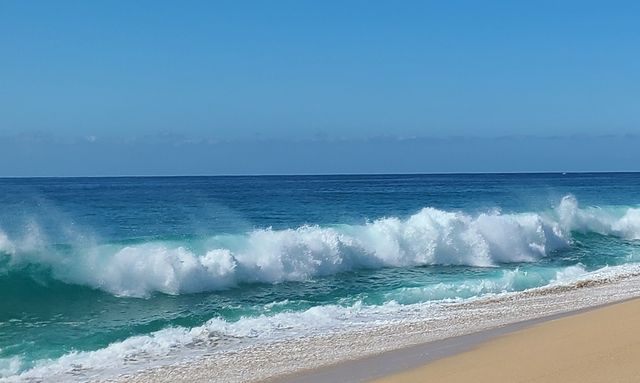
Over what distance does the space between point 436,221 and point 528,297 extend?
393 inches

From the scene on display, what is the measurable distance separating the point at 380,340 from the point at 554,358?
132 inches

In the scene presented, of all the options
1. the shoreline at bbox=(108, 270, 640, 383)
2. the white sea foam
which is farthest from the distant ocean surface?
the shoreline at bbox=(108, 270, 640, 383)

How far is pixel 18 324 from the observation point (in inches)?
502

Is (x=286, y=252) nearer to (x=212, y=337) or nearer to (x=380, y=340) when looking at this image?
(x=212, y=337)

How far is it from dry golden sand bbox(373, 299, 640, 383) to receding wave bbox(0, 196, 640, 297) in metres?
9.65

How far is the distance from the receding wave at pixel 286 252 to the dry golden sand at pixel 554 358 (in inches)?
380

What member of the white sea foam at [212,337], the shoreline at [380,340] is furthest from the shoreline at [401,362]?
the white sea foam at [212,337]

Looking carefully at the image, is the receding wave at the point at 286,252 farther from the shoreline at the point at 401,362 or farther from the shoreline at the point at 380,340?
the shoreline at the point at 401,362

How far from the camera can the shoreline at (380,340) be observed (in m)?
8.90

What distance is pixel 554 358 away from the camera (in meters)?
7.87

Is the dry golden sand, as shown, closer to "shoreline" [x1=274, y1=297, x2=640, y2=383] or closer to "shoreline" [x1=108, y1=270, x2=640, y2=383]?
"shoreline" [x1=274, y1=297, x2=640, y2=383]

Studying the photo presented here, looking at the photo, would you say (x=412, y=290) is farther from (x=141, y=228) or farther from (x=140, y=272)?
(x=141, y=228)

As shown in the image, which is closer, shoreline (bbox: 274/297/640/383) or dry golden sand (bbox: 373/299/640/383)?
dry golden sand (bbox: 373/299/640/383)

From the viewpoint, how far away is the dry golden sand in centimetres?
707
